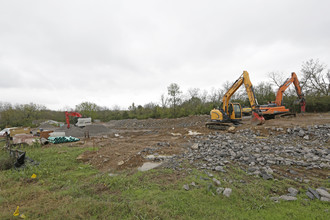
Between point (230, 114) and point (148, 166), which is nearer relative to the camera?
point (148, 166)

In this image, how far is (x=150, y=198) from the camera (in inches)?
133

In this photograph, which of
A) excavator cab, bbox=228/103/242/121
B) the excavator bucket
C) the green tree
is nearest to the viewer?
the excavator bucket

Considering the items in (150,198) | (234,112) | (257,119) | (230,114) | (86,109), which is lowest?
(150,198)

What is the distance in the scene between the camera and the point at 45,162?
6527 mm

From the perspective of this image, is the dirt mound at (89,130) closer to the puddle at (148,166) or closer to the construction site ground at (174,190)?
the construction site ground at (174,190)

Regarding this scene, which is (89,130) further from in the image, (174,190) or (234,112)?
(174,190)

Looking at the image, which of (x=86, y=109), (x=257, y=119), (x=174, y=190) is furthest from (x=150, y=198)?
(x=86, y=109)

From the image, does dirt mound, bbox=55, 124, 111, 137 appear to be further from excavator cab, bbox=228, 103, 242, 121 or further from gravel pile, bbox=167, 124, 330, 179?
gravel pile, bbox=167, 124, 330, 179

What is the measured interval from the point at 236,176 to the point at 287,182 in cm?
120

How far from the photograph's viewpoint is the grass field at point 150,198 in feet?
9.33

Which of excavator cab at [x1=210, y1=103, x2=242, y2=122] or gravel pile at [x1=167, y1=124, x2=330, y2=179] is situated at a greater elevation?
excavator cab at [x1=210, y1=103, x2=242, y2=122]

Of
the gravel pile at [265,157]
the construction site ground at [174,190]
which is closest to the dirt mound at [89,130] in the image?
the construction site ground at [174,190]

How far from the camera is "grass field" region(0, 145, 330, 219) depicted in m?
2.84

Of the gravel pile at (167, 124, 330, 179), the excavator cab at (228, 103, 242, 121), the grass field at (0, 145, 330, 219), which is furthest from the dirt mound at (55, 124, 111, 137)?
the gravel pile at (167, 124, 330, 179)
